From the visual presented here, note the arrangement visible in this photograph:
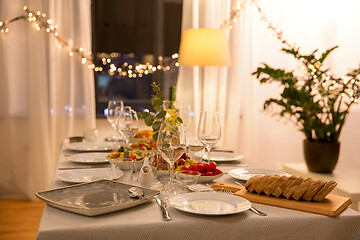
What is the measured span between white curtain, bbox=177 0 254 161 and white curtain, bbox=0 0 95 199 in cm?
82

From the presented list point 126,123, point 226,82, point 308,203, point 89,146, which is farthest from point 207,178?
point 226,82

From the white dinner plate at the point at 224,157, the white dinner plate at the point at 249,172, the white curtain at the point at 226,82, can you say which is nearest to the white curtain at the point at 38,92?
the white curtain at the point at 226,82

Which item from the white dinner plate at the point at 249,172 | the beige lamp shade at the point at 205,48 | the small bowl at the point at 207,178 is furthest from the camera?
the beige lamp shade at the point at 205,48

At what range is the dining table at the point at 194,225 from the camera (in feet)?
3.62

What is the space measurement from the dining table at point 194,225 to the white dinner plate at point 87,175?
0.32 metres

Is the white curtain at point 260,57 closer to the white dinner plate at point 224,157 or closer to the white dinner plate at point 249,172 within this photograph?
the white dinner plate at point 224,157

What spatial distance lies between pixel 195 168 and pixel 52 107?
249 cm

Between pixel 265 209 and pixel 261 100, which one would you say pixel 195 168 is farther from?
pixel 261 100

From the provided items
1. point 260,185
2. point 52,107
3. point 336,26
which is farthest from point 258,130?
point 260,185

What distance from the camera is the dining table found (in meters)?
1.10

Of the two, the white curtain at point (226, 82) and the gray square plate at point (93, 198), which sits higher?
the white curtain at point (226, 82)

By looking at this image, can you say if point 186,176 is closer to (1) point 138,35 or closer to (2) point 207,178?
(2) point 207,178

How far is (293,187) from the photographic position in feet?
4.32

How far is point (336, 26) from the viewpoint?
408 centimetres
